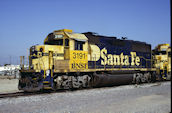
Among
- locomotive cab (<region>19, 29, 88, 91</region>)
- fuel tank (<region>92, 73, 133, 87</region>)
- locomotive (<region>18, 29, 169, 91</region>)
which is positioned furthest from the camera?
fuel tank (<region>92, 73, 133, 87</region>)

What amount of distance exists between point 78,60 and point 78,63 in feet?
0.62

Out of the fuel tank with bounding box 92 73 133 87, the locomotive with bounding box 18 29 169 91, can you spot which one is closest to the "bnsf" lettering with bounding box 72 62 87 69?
the locomotive with bounding box 18 29 169 91

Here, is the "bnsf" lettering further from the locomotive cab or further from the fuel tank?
the fuel tank

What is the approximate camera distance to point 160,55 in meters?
21.3

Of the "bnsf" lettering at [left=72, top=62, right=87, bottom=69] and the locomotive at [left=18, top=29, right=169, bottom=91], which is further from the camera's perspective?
the "bnsf" lettering at [left=72, top=62, right=87, bottom=69]

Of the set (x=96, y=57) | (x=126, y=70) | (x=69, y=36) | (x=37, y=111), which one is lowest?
(x=37, y=111)

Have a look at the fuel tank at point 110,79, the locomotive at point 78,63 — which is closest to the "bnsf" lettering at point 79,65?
the locomotive at point 78,63

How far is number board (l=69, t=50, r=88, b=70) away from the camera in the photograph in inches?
500

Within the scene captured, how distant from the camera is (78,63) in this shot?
13.0 m

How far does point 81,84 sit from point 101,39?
3852 mm

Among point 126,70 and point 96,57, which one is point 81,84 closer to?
point 96,57

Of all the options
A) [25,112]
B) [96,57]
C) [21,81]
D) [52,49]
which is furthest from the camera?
[96,57]

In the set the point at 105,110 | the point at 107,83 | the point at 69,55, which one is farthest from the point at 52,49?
the point at 105,110

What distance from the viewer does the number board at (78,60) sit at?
12.7m
